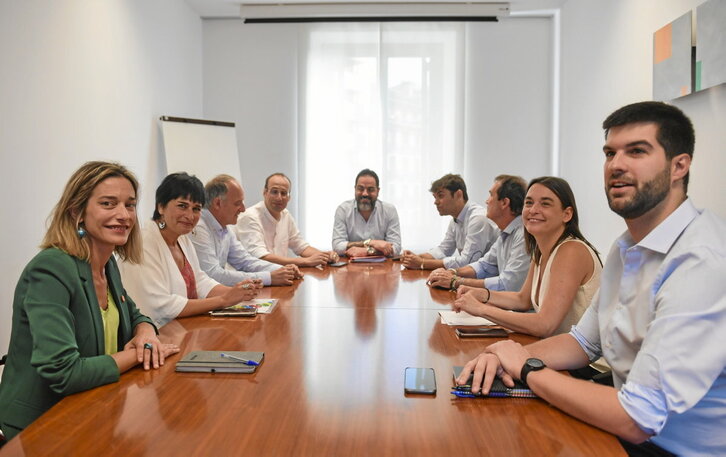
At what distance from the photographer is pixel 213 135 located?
6.20 meters

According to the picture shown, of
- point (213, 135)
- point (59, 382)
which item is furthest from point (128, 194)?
point (213, 135)

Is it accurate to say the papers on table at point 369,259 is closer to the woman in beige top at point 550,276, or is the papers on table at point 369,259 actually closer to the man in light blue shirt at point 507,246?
the man in light blue shirt at point 507,246

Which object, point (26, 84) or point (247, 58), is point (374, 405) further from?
point (247, 58)

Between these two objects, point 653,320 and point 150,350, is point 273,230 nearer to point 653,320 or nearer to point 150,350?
point 150,350

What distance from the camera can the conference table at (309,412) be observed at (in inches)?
47.4

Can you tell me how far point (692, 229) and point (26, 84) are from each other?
3710 millimetres

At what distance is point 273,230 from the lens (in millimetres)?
4801

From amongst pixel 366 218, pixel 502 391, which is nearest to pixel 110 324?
pixel 502 391

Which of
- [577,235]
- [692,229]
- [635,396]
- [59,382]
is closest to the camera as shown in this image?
[635,396]

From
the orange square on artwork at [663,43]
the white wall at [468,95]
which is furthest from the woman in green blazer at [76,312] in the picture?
the white wall at [468,95]

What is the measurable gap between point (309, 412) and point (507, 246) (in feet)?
7.55

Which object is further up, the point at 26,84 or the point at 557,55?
the point at 557,55

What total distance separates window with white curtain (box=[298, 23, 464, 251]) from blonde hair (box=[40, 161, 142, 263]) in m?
4.83

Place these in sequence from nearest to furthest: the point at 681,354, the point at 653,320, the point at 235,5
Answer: the point at 681,354, the point at 653,320, the point at 235,5
